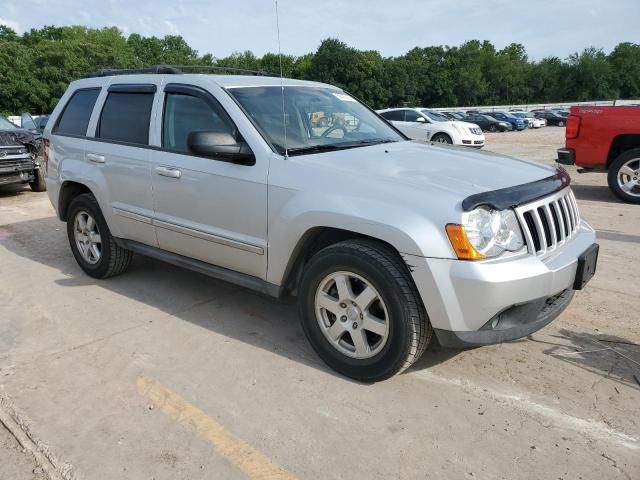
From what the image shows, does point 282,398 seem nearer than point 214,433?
No

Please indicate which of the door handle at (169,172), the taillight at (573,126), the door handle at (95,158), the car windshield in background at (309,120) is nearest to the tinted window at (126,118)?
the door handle at (95,158)

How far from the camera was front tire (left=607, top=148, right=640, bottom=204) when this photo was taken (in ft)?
26.6

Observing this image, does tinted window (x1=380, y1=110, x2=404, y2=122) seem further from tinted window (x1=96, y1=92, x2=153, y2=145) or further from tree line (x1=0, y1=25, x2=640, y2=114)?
tree line (x1=0, y1=25, x2=640, y2=114)

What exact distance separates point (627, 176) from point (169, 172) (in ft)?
23.5

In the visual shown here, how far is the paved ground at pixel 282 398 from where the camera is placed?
8.29 ft

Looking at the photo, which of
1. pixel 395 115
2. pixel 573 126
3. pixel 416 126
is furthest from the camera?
pixel 395 115

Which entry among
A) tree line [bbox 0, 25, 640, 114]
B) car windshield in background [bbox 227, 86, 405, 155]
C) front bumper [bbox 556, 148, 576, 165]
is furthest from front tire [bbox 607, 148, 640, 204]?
tree line [bbox 0, 25, 640, 114]

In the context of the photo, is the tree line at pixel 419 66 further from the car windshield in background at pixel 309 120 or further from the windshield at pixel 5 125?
the car windshield in background at pixel 309 120

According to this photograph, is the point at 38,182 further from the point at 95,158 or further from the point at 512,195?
the point at 512,195

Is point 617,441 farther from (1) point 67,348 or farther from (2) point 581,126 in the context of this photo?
(2) point 581,126

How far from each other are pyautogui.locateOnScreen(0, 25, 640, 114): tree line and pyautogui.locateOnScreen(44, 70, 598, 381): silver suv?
61.5 meters

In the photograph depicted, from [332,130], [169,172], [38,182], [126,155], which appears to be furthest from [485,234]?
[38,182]

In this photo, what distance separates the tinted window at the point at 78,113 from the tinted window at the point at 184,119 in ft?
4.05

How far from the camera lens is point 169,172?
4.00m
